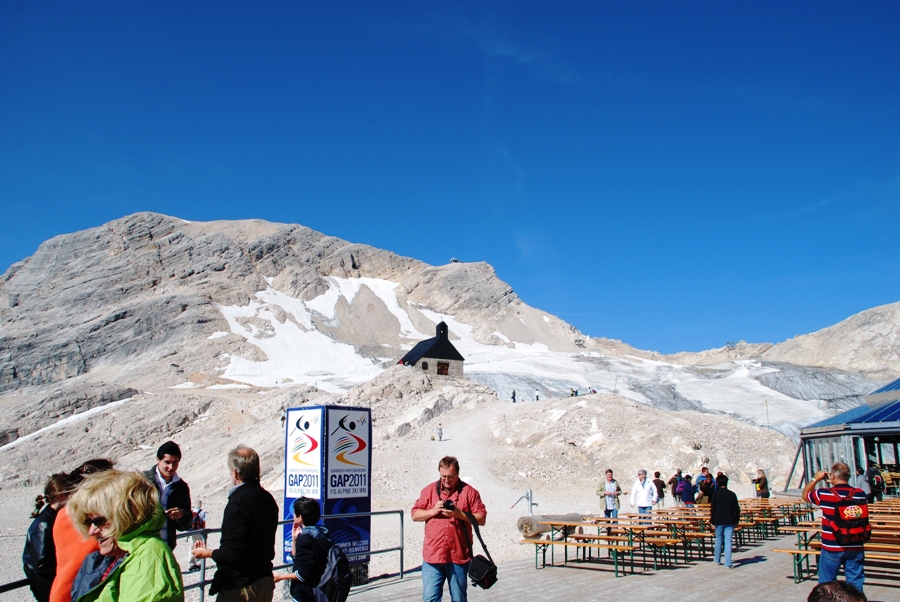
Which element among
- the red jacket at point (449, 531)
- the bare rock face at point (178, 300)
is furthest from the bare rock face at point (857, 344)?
the red jacket at point (449, 531)

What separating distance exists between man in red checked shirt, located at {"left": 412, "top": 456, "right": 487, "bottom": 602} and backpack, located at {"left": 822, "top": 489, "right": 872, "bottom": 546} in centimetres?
402

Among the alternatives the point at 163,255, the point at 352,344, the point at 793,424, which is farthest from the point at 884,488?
the point at 163,255

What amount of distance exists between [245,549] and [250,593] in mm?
345

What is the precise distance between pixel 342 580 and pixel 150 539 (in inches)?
78.1

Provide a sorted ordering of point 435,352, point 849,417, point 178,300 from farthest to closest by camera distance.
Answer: point 178,300
point 435,352
point 849,417

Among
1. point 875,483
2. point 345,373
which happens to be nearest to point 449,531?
point 875,483

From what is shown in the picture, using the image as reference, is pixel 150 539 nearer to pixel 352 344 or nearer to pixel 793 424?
pixel 793 424

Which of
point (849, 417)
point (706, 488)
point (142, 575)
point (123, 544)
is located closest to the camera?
point (142, 575)

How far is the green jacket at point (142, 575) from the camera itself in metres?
3.19

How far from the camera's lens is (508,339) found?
4697 inches

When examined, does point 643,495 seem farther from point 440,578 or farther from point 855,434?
point 440,578

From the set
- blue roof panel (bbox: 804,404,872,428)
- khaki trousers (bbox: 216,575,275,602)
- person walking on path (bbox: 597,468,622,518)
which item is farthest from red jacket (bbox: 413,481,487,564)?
blue roof panel (bbox: 804,404,872,428)

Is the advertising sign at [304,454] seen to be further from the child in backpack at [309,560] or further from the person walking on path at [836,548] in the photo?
the person walking on path at [836,548]

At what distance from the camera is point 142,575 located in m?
3.21
